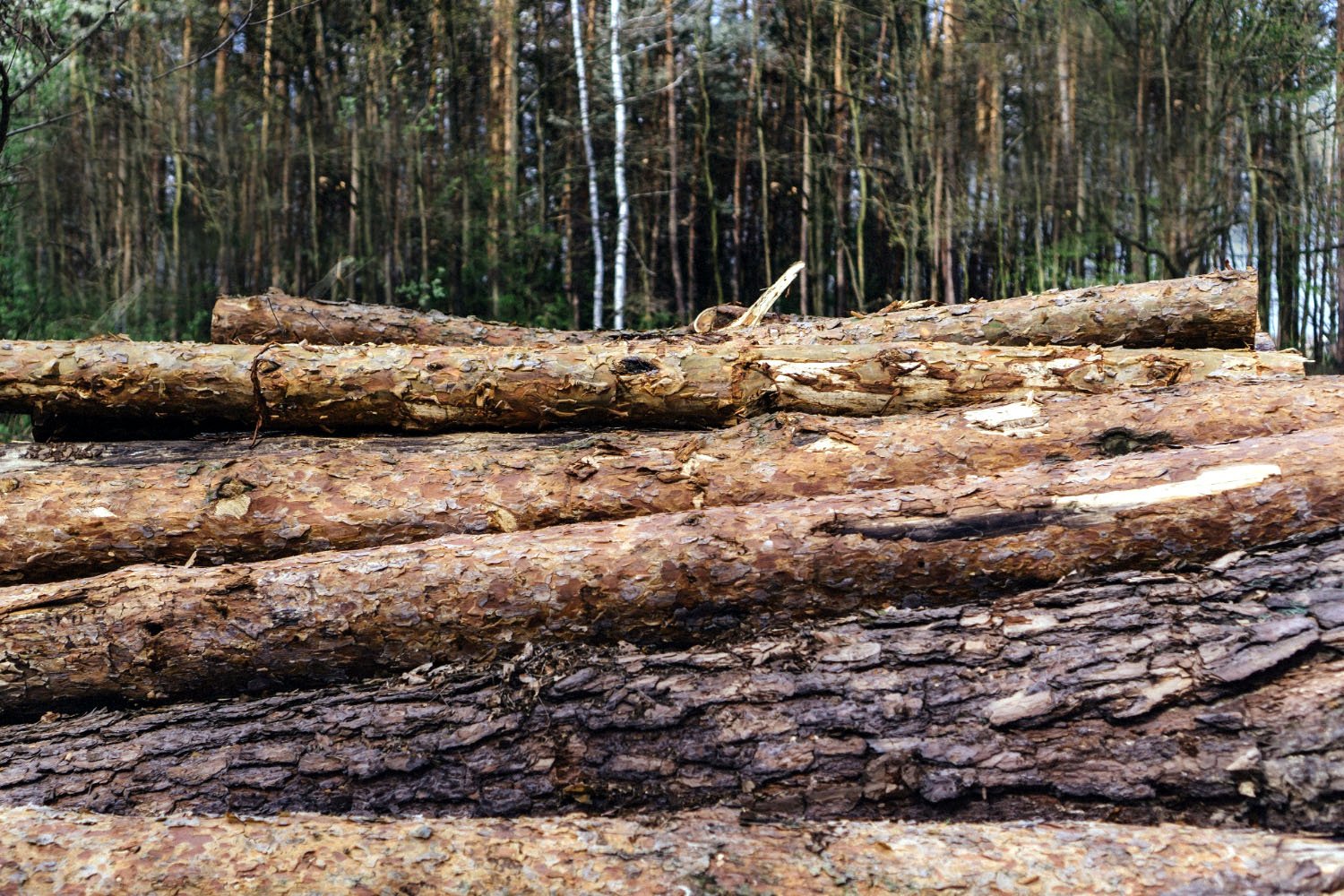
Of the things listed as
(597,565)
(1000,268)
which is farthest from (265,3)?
(597,565)

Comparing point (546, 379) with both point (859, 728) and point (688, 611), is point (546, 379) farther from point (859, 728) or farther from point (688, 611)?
point (859, 728)

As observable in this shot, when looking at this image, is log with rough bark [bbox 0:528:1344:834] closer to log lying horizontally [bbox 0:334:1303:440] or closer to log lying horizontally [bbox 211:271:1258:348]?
log lying horizontally [bbox 0:334:1303:440]

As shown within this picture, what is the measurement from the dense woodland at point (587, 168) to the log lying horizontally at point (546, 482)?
858 centimetres

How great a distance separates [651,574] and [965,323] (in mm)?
2077

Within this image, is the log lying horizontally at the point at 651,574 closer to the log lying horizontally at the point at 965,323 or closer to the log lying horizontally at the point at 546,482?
the log lying horizontally at the point at 546,482

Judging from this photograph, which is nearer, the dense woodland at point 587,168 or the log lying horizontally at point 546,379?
the log lying horizontally at point 546,379

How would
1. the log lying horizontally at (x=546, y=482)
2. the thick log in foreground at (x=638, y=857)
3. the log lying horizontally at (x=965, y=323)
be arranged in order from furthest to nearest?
the log lying horizontally at (x=965, y=323), the log lying horizontally at (x=546, y=482), the thick log in foreground at (x=638, y=857)

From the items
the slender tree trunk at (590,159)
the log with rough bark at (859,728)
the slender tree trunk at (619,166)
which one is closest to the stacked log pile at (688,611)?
the log with rough bark at (859,728)

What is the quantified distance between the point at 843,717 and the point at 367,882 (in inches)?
47.0

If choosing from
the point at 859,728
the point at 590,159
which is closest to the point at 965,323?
the point at 859,728

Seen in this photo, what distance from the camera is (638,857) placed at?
6.88ft

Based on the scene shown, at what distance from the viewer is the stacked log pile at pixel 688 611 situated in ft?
6.98

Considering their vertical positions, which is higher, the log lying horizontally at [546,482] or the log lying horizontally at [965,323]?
the log lying horizontally at [965,323]

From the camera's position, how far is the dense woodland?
1150 cm
